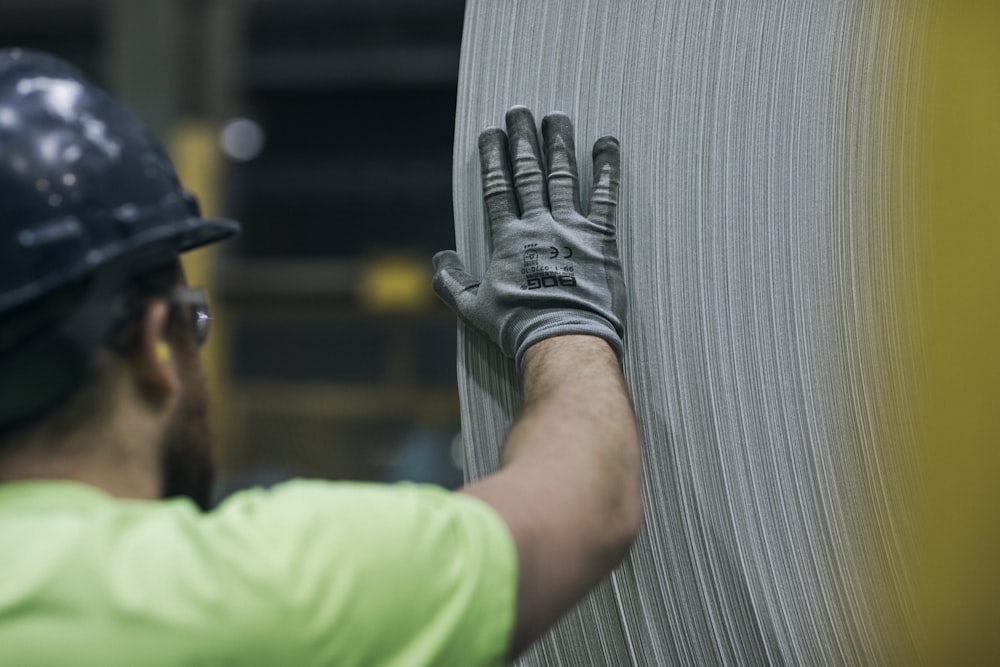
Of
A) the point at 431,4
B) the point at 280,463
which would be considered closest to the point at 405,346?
the point at 280,463

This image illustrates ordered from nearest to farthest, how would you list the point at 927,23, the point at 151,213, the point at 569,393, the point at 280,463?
1. the point at 151,213
2. the point at 569,393
3. the point at 927,23
4. the point at 280,463

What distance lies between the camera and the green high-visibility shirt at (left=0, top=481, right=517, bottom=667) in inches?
27.8

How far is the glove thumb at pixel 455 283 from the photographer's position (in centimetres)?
113

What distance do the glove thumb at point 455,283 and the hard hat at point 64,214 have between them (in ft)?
1.14

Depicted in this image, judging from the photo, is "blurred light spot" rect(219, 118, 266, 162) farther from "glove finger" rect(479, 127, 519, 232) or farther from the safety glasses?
the safety glasses

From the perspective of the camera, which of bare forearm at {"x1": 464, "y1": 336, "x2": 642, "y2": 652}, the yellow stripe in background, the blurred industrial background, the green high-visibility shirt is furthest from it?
the blurred industrial background

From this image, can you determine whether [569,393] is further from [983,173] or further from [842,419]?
[983,173]

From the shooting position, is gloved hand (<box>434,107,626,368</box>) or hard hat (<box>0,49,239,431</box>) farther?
gloved hand (<box>434,107,626,368</box>)

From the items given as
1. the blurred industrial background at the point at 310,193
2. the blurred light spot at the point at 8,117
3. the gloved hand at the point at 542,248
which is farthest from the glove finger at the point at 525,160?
the blurred industrial background at the point at 310,193

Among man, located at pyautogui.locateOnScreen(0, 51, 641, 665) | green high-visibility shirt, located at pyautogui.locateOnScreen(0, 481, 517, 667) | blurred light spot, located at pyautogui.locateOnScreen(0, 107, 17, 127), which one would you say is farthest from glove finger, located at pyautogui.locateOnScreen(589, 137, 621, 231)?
blurred light spot, located at pyautogui.locateOnScreen(0, 107, 17, 127)

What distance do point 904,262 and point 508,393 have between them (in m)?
0.45

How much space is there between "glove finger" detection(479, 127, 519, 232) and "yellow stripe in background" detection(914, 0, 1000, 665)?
441 mm

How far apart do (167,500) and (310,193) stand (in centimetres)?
1355

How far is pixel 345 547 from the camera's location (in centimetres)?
75
